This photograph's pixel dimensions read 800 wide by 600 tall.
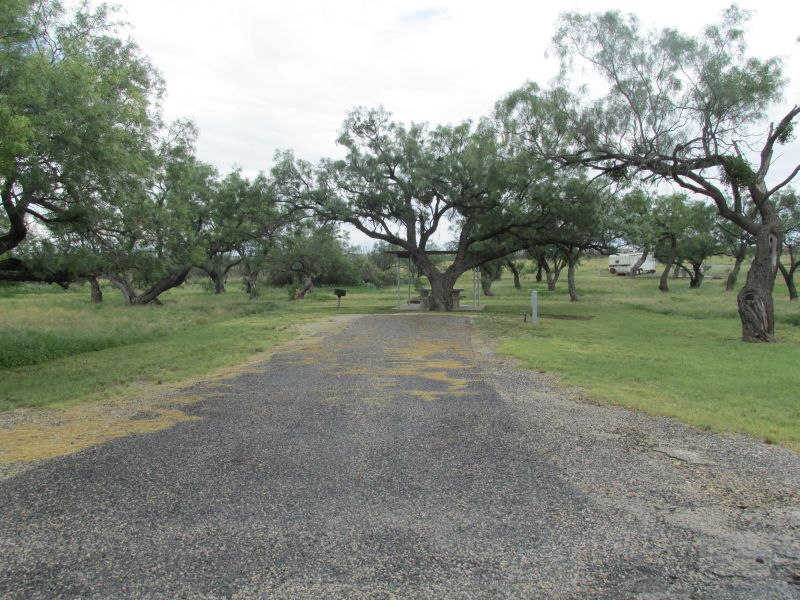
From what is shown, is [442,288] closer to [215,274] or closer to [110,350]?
[110,350]

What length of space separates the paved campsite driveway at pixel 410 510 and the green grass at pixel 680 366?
901mm

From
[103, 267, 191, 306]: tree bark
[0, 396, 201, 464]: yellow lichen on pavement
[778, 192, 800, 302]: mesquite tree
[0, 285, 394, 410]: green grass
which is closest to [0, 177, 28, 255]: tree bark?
[0, 285, 394, 410]: green grass

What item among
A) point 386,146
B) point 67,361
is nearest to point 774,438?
point 67,361

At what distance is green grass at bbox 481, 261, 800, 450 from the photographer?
20.7 ft

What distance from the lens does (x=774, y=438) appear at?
5238mm

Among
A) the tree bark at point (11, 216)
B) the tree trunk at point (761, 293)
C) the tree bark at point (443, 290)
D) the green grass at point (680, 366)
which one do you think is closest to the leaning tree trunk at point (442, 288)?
the tree bark at point (443, 290)

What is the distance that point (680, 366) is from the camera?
9.84 metres

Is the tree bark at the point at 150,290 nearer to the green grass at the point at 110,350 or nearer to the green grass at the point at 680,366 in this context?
the green grass at the point at 110,350

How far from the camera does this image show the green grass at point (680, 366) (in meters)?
6.30

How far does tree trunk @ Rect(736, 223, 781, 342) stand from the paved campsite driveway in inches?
386

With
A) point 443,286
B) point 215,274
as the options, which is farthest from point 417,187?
point 215,274

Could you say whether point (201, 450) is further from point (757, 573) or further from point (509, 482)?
point (757, 573)

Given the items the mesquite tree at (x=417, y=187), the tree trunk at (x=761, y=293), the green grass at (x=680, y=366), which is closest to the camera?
the green grass at (x=680, y=366)

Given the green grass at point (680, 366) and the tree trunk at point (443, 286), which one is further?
the tree trunk at point (443, 286)
